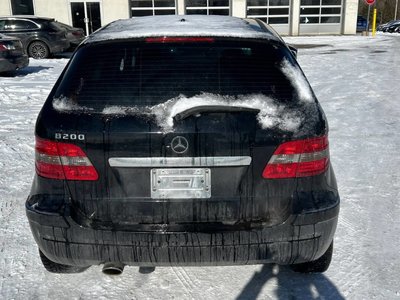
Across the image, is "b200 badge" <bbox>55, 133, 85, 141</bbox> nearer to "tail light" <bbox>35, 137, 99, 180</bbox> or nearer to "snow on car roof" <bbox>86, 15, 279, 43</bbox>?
"tail light" <bbox>35, 137, 99, 180</bbox>

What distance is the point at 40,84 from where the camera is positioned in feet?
33.3

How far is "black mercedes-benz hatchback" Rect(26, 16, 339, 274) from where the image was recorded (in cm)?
216

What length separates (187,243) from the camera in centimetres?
219

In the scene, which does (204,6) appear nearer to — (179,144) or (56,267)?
(56,267)

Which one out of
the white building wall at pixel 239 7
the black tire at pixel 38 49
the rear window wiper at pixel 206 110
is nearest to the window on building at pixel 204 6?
the white building wall at pixel 239 7

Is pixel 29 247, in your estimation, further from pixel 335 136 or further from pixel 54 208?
pixel 335 136

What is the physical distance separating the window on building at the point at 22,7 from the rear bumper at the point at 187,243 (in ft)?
83.8

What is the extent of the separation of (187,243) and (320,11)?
26.9m

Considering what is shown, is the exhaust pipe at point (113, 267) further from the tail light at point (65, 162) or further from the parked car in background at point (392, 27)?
the parked car in background at point (392, 27)

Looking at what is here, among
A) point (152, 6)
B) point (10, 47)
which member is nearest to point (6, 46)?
point (10, 47)

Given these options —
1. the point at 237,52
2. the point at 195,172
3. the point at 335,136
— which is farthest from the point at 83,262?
the point at 335,136

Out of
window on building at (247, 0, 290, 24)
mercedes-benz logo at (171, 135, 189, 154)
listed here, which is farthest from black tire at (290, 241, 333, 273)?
window on building at (247, 0, 290, 24)

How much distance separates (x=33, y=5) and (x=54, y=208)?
83.5 ft

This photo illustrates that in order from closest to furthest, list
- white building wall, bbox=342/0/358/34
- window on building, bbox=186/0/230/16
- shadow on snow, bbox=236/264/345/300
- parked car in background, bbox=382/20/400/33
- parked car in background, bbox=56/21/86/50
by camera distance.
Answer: shadow on snow, bbox=236/264/345/300, parked car in background, bbox=56/21/86/50, window on building, bbox=186/0/230/16, white building wall, bbox=342/0/358/34, parked car in background, bbox=382/20/400/33
